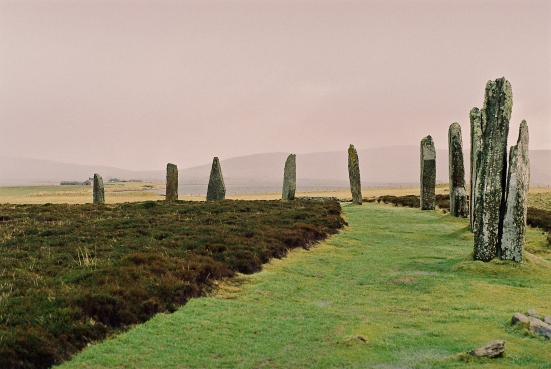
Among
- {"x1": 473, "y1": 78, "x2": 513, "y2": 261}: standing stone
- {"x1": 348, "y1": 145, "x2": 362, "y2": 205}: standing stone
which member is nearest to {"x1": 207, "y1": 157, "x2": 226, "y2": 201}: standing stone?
{"x1": 348, "y1": 145, "x2": 362, "y2": 205}: standing stone

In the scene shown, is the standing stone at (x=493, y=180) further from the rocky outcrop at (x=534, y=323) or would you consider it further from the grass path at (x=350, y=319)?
the rocky outcrop at (x=534, y=323)

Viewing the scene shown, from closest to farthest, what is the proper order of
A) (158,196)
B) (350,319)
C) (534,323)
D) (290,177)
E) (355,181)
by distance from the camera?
(534,323) → (350,319) → (355,181) → (290,177) → (158,196)

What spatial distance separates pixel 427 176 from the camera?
109ft

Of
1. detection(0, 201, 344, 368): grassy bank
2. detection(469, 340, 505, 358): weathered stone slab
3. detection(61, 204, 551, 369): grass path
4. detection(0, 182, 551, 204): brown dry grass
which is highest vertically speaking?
detection(0, 182, 551, 204): brown dry grass

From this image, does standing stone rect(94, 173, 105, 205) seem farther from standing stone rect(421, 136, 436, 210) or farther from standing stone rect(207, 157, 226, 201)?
standing stone rect(421, 136, 436, 210)

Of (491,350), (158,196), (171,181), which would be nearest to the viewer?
(491,350)

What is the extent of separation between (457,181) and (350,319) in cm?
2114

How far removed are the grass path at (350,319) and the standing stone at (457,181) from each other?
466 inches

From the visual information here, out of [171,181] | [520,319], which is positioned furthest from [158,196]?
[520,319]

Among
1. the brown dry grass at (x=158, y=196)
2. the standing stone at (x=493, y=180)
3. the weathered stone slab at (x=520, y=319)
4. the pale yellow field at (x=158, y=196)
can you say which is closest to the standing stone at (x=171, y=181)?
the brown dry grass at (x=158, y=196)

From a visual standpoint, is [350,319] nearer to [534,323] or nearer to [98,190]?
[534,323]

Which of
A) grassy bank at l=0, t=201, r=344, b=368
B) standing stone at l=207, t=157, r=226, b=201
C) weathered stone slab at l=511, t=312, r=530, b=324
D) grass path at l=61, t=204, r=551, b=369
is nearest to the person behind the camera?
grass path at l=61, t=204, r=551, b=369

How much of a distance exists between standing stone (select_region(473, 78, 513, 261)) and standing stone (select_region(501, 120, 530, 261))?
242 millimetres

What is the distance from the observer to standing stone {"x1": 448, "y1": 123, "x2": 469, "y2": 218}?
2877cm
